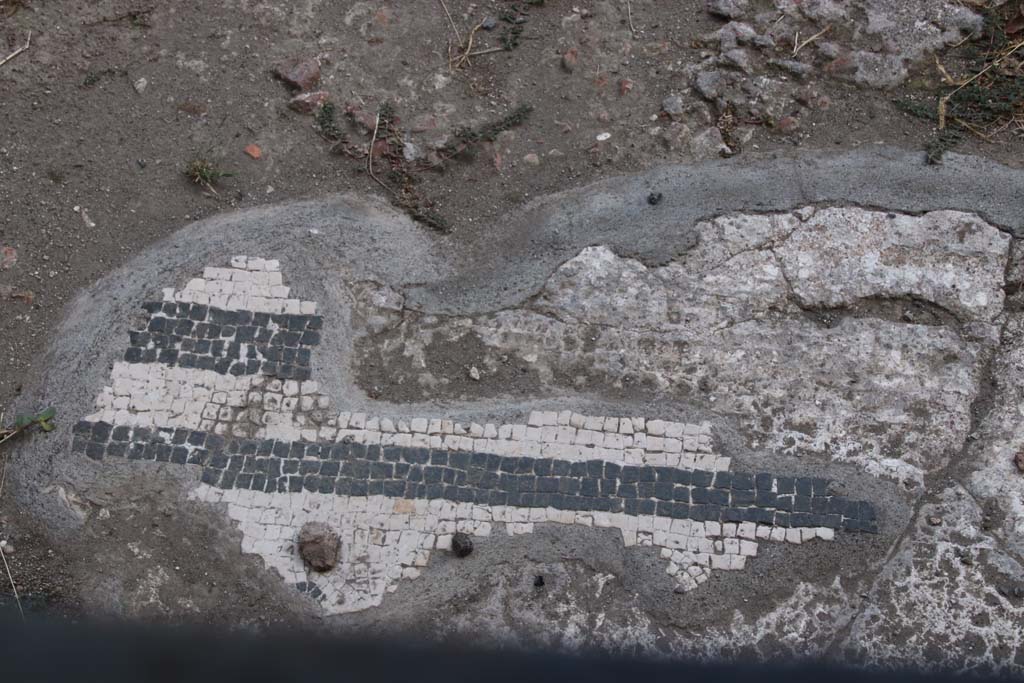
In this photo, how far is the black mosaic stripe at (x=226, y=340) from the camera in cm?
586

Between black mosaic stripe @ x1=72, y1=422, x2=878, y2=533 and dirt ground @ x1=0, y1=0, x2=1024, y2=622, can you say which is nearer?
black mosaic stripe @ x1=72, y1=422, x2=878, y2=533

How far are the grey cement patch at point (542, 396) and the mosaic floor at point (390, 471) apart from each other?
94 millimetres

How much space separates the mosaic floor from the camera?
5.36m

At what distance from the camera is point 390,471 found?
558cm

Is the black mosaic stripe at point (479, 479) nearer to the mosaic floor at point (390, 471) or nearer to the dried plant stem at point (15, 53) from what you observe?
the mosaic floor at point (390, 471)

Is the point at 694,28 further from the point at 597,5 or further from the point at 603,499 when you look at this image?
the point at 603,499

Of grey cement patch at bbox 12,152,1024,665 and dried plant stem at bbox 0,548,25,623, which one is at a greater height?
grey cement patch at bbox 12,152,1024,665

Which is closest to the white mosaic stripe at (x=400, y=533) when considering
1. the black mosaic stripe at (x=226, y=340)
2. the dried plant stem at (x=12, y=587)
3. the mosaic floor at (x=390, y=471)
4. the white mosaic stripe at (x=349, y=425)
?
the mosaic floor at (x=390, y=471)

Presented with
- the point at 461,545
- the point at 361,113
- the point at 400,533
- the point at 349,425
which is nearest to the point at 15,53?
the point at 361,113

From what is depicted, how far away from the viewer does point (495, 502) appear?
18.0 ft

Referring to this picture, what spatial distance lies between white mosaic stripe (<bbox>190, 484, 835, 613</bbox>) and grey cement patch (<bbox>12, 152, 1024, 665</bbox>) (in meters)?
0.08

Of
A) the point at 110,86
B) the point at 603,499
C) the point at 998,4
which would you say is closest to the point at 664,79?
the point at 998,4

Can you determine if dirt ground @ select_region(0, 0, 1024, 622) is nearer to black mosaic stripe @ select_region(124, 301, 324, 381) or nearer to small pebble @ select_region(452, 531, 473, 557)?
black mosaic stripe @ select_region(124, 301, 324, 381)

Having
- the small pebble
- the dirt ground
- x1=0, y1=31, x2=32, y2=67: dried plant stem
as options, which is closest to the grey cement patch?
the small pebble
